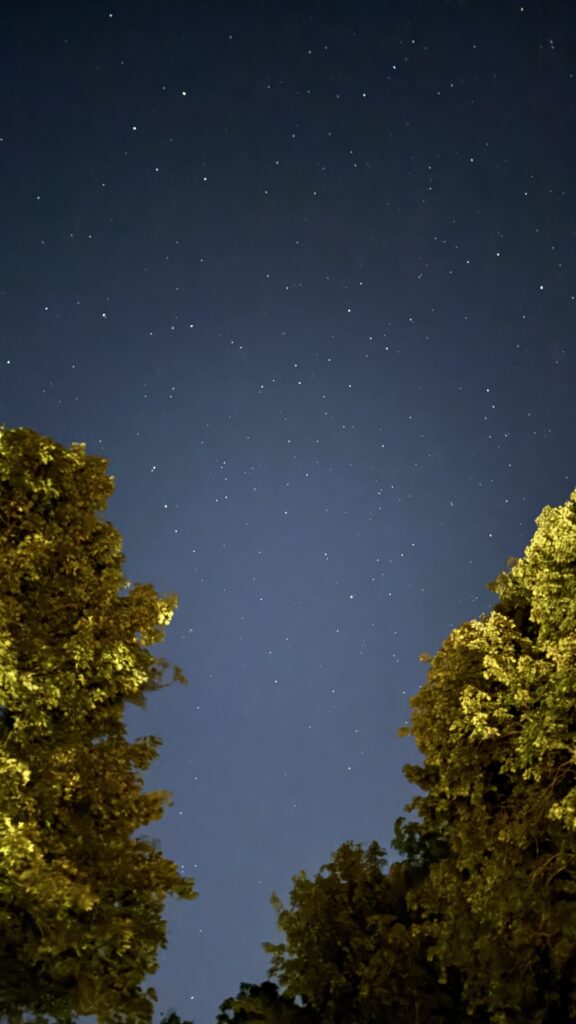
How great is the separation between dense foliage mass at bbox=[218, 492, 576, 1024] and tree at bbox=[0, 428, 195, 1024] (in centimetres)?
451

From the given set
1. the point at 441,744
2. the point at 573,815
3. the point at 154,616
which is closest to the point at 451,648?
the point at 441,744

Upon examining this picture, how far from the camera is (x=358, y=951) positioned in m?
17.4

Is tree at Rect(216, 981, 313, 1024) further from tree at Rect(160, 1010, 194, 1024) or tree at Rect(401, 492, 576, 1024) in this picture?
tree at Rect(401, 492, 576, 1024)

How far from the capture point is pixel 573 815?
14109mm

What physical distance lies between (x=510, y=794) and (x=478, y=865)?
1452mm

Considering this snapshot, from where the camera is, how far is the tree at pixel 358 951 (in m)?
16.6

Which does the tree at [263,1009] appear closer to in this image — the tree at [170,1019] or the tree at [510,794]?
the tree at [170,1019]

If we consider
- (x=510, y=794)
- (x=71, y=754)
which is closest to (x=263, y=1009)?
(x=510, y=794)

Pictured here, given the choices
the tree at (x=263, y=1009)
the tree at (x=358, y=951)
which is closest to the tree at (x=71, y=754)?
the tree at (x=358, y=951)

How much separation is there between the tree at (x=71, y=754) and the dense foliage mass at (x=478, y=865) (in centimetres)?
451

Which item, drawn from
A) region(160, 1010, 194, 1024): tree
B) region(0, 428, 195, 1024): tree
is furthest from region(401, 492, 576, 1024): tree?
region(160, 1010, 194, 1024): tree

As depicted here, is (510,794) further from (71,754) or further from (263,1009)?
(71,754)

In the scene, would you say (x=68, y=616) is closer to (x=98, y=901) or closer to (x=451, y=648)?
(x=98, y=901)

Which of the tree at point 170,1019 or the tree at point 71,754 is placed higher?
the tree at point 71,754
